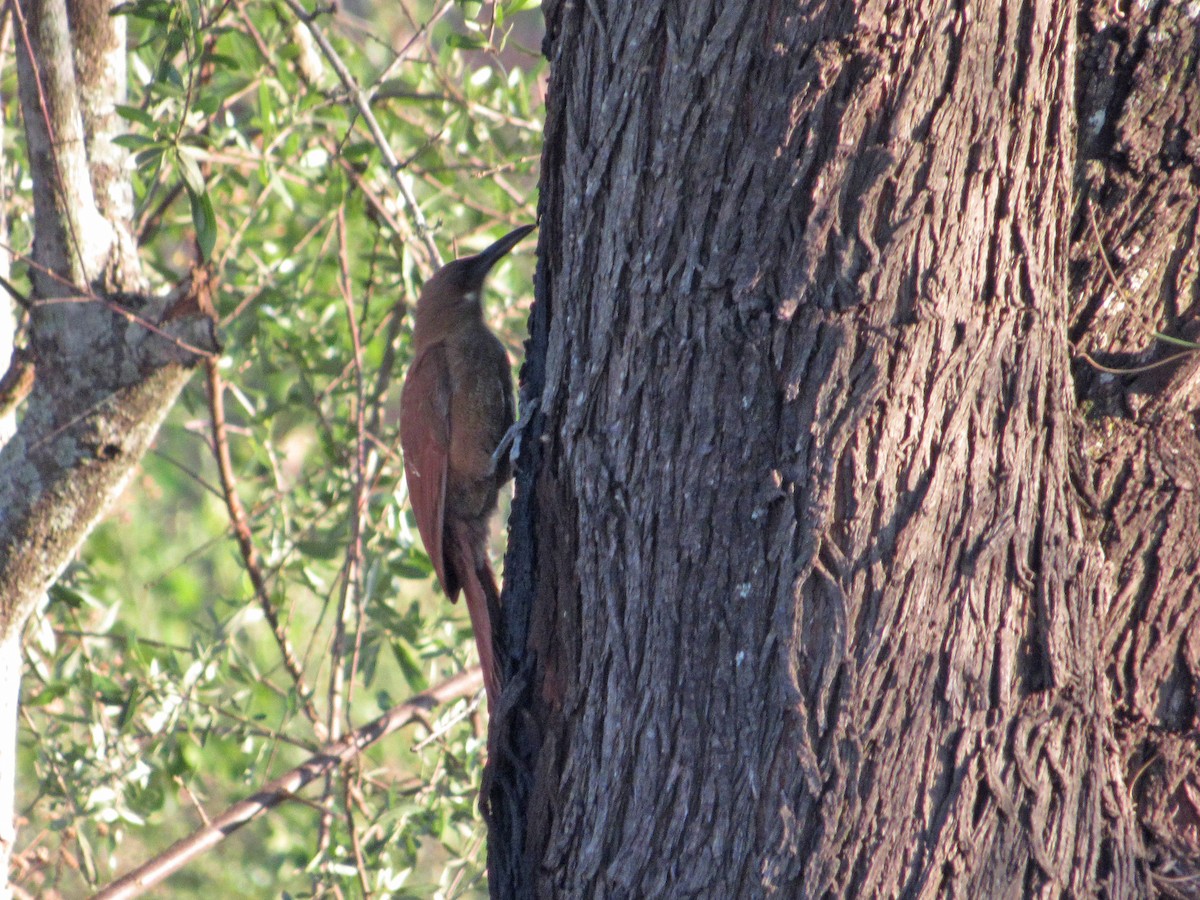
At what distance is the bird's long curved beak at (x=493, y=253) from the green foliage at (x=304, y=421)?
0.93 ft

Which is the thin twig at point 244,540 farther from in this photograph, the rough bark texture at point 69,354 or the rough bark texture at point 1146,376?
the rough bark texture at point 1146,376

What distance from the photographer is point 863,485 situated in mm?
1787

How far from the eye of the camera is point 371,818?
4117 mm

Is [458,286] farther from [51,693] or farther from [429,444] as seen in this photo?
A: [51,693]

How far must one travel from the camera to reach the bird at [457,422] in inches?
146

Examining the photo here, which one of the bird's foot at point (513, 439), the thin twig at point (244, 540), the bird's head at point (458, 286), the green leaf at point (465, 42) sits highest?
the green leaf at point (465, 42)

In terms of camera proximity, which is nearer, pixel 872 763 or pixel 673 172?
pixel 872 763

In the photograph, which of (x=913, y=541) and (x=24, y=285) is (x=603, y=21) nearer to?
(x=913, y=541)

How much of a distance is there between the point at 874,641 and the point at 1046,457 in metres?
0.41

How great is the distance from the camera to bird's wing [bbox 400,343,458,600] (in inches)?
145

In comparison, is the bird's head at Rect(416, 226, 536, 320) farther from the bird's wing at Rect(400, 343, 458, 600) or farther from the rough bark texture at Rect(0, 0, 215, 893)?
the rough bark texture at Rect(0, 0, 215, 893)

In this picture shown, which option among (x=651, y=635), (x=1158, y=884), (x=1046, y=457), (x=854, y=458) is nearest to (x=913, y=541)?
(x=854, y=458)

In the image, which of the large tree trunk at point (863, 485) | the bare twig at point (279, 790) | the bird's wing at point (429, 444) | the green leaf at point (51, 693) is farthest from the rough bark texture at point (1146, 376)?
the green leaf at point (51, 693)

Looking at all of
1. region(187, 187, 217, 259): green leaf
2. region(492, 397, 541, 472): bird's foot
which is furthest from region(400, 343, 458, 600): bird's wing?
region(187, 187, 217, 259): green leaf
